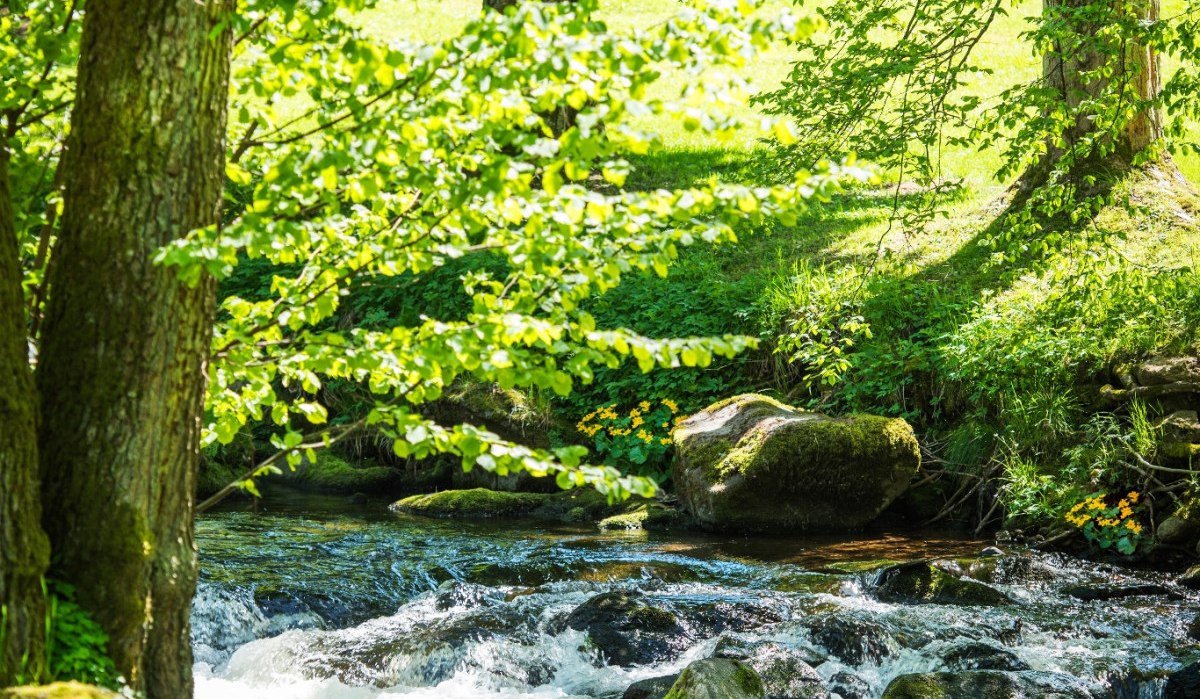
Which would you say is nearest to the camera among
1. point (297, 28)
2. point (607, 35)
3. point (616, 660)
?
point (607, 35)

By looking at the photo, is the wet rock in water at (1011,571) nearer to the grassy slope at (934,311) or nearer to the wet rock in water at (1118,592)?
the wet rock in water at (1118,592)

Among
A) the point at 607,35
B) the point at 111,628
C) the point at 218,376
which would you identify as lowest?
the point at 111,628

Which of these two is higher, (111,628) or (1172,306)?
(1172,306)

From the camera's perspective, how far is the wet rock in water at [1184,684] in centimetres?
546

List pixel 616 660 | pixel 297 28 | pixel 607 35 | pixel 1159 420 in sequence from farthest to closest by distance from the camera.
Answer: pixel 1159 420
pixel 616 660
pixel 297 28
pixel 607 35

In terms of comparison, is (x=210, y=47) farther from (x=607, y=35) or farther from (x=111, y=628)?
(x=111, y=628)

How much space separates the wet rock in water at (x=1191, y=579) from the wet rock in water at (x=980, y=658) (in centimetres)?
205

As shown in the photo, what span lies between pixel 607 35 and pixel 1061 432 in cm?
721

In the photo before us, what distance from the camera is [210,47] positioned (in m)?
3.29

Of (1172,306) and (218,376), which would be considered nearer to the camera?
(218,376)

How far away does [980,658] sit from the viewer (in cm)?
610

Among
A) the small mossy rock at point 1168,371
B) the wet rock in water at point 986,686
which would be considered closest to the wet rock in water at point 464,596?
the wet rock in water at point 986,686

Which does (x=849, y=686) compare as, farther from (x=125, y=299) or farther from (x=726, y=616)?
(x=125, y=299)

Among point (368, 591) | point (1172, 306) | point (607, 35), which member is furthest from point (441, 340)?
point (1172, 306)
